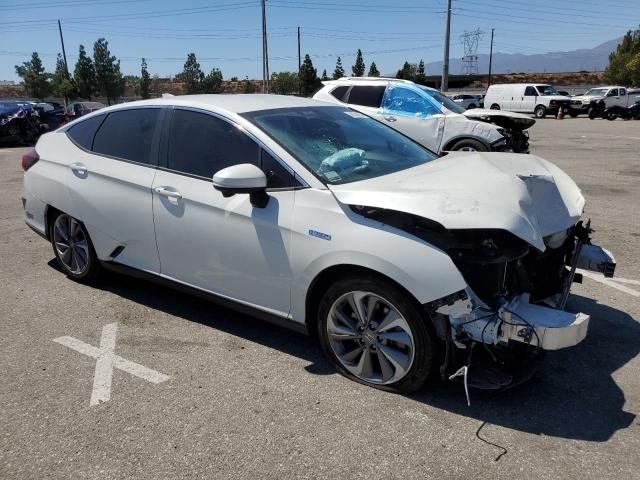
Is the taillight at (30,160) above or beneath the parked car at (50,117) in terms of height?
above

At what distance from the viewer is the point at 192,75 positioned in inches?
2874

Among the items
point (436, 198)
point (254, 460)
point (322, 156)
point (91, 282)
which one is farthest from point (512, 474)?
point (91, 282)

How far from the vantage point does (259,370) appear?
347cm

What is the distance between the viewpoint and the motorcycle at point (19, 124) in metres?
18.1

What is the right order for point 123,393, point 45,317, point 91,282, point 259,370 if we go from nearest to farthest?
1. point 123,393
2. point 259,370
3. point 45,317
4. point 91,282

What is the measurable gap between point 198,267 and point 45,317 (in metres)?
1.48

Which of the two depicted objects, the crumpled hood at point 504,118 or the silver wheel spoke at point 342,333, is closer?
the silver wheel spoke at point 342,333

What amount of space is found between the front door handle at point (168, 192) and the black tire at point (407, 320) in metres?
1.30

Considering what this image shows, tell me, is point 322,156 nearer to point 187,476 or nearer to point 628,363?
point 187,476

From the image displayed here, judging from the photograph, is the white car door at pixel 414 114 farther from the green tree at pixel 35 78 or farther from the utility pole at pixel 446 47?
the green tree at pixel 35 78

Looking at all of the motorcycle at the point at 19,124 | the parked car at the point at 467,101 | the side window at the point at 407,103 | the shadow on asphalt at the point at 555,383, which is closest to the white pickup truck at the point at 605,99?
the parked car at the point at 467,101

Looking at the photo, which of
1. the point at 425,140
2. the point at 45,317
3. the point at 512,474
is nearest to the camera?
the point at 512,474

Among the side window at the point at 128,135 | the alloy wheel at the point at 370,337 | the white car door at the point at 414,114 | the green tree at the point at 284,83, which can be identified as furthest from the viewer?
the green tree at the point at 284,83

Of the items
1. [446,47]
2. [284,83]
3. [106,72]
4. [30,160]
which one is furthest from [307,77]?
[30,160]
